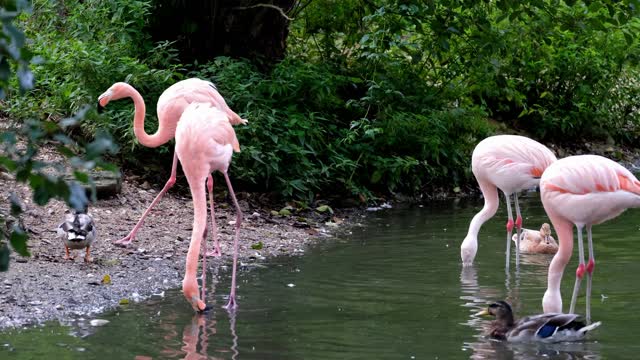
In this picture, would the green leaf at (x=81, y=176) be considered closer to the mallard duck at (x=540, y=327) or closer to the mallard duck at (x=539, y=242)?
the mallard duck at (x=540, y=327)

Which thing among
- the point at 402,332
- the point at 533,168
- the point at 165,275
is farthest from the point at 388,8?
the point at 402,332

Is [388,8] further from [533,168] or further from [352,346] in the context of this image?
[352,346]

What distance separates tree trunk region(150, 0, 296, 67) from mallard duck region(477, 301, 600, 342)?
20.8ft

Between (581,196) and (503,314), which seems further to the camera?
(581,196)

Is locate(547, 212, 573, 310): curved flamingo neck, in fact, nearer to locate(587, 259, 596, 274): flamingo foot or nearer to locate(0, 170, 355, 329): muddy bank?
locate(587, 259, 596, 274): flamingo foot

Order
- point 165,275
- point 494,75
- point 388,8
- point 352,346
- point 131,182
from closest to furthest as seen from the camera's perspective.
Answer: point 352,346, point 165,275, point 131,182, point 388,8, point 494,75

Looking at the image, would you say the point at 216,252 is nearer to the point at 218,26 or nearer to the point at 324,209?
the point at 324,209

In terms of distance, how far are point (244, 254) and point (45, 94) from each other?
11.8ft

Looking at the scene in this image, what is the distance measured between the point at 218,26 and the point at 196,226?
212 inches

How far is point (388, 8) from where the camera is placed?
1065 cm

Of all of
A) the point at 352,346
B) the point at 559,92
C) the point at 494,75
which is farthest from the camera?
the point at 559,92

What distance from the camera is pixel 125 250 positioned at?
805 cm

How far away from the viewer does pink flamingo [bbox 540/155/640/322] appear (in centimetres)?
622

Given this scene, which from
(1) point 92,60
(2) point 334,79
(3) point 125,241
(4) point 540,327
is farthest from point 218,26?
(4) point 540,327
